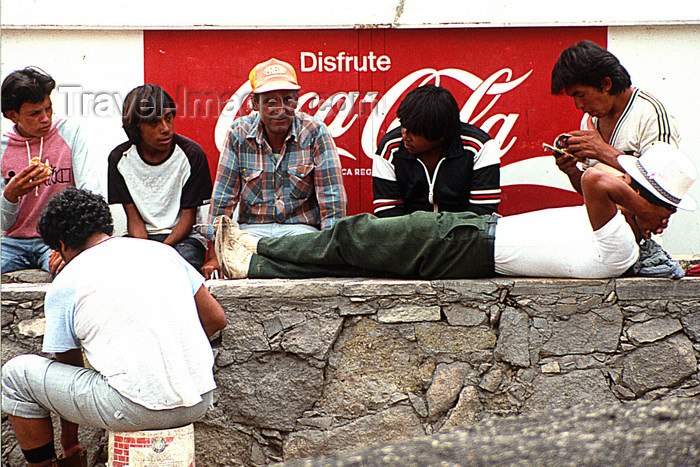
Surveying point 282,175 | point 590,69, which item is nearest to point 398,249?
point 282,175

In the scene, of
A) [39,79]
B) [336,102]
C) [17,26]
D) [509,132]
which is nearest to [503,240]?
[509,132]

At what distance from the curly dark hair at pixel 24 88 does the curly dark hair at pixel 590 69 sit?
2.87 m

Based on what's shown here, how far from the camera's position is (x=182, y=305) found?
2.76 metres

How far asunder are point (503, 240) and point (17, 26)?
132 inches

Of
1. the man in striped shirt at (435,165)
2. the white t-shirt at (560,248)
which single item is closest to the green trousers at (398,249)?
the white t-shirt at (560,248)

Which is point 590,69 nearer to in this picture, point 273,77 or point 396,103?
point 396,103

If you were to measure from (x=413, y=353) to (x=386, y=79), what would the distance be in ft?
6.64

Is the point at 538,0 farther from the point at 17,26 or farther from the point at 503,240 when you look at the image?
the point at 17,26

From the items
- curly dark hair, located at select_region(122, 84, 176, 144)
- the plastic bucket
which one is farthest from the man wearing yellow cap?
the plastic bucket

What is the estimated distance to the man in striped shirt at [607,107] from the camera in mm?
3629

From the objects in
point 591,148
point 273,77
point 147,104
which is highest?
point 273,77
